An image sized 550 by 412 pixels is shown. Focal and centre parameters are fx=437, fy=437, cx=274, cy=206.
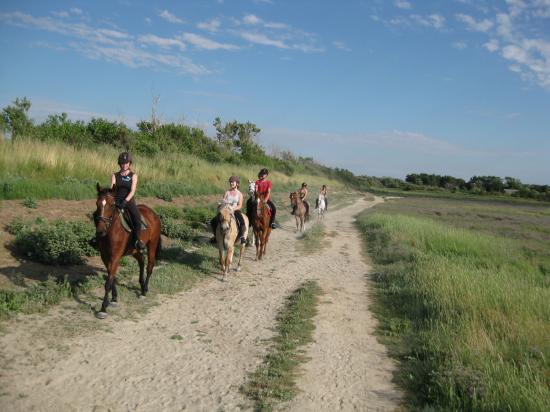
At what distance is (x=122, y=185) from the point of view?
800 centimetres

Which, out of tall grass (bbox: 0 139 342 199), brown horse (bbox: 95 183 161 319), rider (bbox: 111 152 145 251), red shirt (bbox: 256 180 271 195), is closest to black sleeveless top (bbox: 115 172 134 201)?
rider (bbox: 111 152 145 251)

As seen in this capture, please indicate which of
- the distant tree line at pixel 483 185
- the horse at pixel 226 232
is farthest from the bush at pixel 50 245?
the distant tree line at pixel 483 185

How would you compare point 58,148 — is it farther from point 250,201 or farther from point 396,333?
point 396,333

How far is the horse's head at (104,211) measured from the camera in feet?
23.1

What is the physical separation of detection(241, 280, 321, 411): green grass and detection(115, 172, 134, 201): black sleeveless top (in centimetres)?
360

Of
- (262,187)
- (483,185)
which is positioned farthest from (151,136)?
(483,185)

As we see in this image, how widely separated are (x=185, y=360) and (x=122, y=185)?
3635 millimetres

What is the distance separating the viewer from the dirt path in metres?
4.78

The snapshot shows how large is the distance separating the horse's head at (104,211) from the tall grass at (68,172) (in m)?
6.35

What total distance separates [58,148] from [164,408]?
603 inches

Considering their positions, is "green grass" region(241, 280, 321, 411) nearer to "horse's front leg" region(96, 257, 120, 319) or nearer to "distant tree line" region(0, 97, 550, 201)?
"horse's front leg" region(96, 257, 120, 319)

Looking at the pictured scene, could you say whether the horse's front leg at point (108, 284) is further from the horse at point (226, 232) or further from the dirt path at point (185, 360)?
the horse at point (226, 232)

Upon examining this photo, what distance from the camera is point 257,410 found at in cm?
470

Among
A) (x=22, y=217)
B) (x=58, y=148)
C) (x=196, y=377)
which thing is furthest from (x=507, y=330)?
(x=58, y=148)
